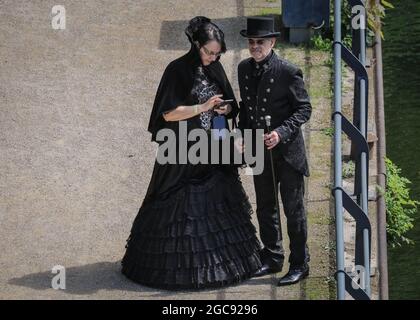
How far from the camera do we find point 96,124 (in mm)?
13305

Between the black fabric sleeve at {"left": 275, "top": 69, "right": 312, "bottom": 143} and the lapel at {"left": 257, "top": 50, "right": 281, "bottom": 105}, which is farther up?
the lapel at {"left": 257, "top": 50, "right": 281, "bottom": 105}

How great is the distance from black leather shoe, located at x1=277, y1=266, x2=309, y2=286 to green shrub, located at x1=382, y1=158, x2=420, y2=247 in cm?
213

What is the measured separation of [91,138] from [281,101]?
120 inches

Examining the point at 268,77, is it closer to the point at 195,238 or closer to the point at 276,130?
the point at 276,130

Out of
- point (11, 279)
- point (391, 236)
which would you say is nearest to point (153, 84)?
point (391, 236)

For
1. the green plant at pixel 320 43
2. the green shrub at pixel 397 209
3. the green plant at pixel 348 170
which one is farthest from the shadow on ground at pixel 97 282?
the green plant at pixel 320 43

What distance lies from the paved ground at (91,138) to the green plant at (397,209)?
66cm

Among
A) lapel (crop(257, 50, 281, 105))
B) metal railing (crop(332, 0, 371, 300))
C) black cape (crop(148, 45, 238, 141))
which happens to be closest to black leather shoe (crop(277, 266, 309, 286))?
metal railing (crop(332, 0, 371, 300))

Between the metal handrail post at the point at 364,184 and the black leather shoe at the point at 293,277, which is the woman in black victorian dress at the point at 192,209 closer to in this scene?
the black leather shoe at the point at 293,277

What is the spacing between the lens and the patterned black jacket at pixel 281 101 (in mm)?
10359

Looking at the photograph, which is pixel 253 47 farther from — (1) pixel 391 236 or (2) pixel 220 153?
(1) pixel 391 236

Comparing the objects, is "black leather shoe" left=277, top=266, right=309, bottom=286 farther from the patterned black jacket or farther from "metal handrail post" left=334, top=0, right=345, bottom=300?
"metal handrail post" left=334, top=0, right=345, bottom=300

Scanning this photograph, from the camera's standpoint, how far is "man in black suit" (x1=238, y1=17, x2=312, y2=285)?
1033 cm
